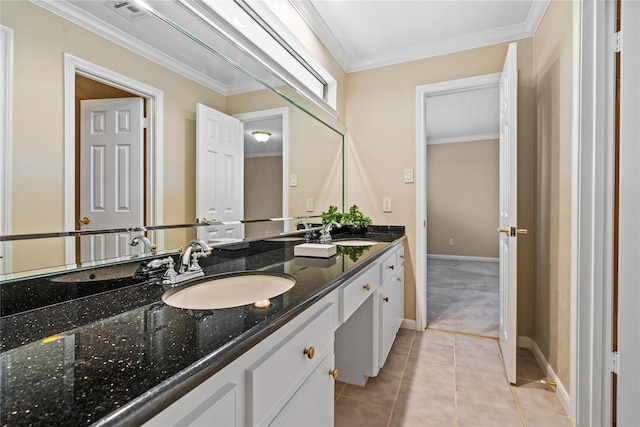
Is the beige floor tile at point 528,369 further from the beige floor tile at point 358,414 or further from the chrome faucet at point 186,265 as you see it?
the chrome faucet at point 186,265

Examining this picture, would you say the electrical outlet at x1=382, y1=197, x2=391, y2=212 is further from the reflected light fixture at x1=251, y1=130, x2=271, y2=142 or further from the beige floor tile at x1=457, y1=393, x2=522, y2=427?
the beige floor tile at x1=457, y1=393, x2=522, y2=427

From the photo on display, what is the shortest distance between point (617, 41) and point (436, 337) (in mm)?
2147

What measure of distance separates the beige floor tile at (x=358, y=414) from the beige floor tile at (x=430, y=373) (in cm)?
36

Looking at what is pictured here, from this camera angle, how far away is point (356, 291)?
1.35 metres

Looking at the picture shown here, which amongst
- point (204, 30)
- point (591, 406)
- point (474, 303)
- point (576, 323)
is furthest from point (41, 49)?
point (474, 303)

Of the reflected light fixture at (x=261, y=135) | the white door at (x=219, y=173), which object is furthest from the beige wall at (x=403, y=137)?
the white door at (x=219, y=173)

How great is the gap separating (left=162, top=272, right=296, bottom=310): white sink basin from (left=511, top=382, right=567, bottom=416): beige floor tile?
5.12 feet

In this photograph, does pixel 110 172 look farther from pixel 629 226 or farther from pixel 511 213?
pixel 511 213

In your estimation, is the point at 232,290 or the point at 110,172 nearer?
the point at 110,172

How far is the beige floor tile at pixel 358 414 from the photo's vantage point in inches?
59.2

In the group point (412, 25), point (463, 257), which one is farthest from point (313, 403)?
point (463, 257)

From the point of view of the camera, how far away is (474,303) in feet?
11.1

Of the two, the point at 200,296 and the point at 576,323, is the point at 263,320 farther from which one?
the point at 576,323

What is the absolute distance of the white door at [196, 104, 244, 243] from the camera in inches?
50.2
